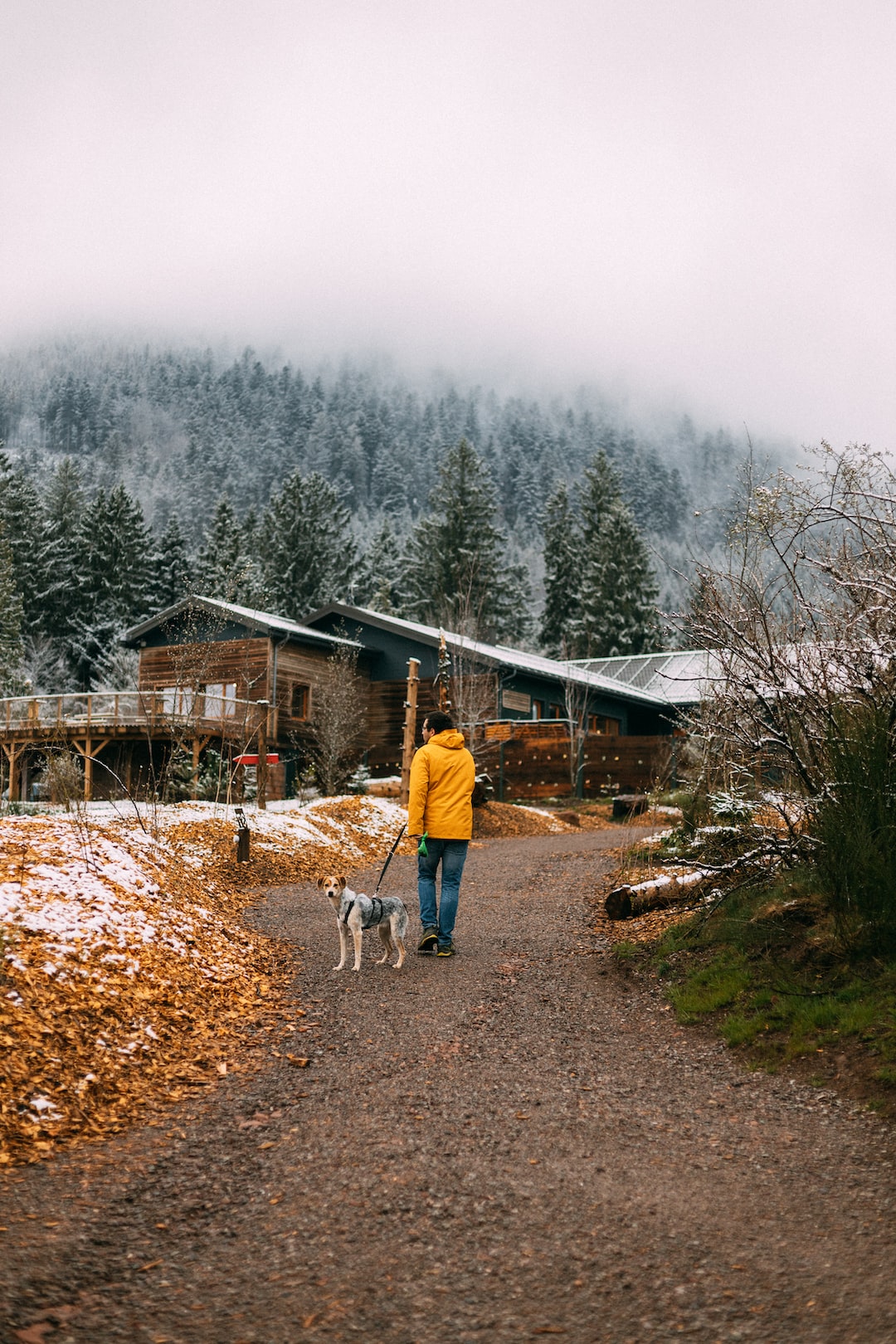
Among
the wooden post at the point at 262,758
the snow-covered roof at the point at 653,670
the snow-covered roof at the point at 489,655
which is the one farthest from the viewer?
the snow-covered roof at the point at 653,670

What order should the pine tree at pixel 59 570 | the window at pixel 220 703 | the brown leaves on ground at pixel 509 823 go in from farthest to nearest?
the pine tree at pixel 59 570 < the window at pixel 220 703 < the brown leaves on ground at pixel 509 823

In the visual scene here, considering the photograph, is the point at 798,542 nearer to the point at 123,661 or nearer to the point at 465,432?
the point at 123,661

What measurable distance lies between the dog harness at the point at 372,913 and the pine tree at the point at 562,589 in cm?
4345

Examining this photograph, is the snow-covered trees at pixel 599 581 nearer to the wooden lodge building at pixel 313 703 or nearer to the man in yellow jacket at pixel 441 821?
the wooden lodge building at pixel 313 703

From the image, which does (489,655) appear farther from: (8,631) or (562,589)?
(562,589)

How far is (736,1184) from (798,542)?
477cm

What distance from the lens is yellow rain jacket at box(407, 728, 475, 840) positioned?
7.76 m

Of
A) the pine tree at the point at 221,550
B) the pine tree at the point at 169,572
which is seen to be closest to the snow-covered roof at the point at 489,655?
the pine tree at the point at 221,550

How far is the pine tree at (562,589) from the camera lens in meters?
52.3

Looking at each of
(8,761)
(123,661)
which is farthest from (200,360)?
(8,761)

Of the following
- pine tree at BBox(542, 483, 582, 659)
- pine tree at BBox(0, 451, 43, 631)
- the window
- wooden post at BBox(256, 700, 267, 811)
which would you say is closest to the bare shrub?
the window

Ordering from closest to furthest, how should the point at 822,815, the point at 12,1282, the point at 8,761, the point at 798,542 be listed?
1. the point at 12,1282
2. the point at 822,815
3. the point at 798,542
4. the point at 8,761

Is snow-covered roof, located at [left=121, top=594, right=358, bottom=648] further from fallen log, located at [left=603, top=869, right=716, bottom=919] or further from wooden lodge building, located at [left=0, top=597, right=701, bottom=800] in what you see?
fallen log, located at [left=603, top=869, right=716, bottom=919]

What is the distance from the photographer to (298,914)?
950 cm
